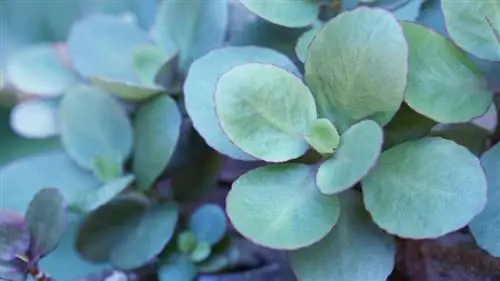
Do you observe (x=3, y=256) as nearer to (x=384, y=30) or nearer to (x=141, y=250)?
(x=141, y=250)

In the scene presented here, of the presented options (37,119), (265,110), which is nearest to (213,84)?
(265,110)

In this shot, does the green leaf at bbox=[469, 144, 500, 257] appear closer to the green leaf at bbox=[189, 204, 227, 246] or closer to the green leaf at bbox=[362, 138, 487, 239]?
the green leaf at bbox=[362, 138, 487, 239]

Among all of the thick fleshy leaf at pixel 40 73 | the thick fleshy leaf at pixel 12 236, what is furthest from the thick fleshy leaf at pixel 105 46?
the thick fleshy leaf at pixel 12 236

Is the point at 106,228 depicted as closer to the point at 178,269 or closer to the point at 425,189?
the point at 178,269

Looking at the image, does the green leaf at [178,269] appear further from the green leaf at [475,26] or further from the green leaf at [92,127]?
the green leaf at [475,26]


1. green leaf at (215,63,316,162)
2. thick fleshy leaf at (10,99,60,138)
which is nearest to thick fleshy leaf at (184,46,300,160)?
green leaf at (215,63,316,162)
